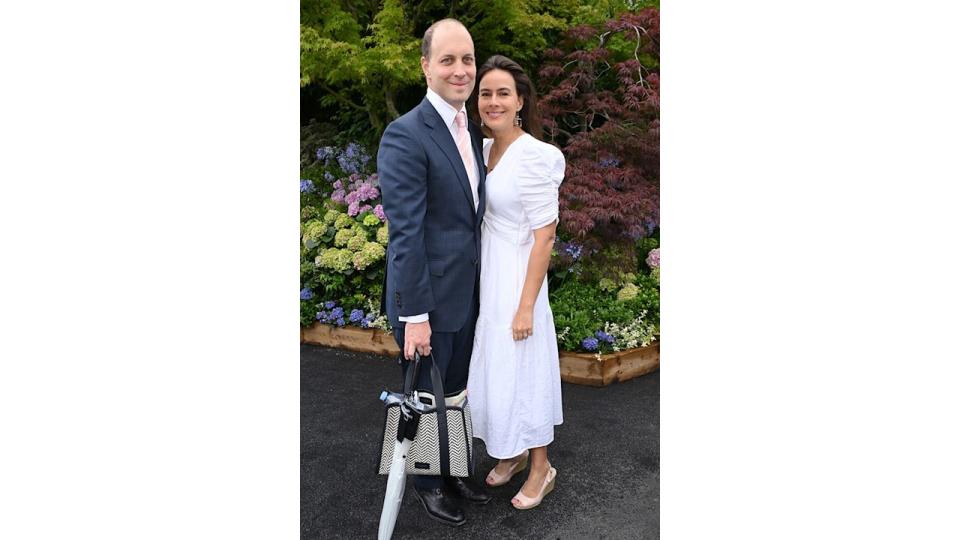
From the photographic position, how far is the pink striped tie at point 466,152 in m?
2.37

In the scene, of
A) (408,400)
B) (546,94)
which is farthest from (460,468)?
(546,94)

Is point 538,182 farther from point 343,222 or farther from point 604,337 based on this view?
point 343,222

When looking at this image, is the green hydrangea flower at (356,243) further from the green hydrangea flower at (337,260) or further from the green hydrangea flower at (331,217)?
the green hydrangea flower at (331,217)

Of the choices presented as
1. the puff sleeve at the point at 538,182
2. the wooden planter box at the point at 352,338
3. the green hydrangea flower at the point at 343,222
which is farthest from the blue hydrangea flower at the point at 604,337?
the green hydrangea flower at the point at 343,222

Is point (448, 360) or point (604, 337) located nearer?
point (448, 360)

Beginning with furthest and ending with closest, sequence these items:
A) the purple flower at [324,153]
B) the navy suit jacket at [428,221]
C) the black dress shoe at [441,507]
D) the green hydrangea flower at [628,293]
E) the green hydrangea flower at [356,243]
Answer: the purple flower at [324,153], the green hydrangea flower at [356,243], the green hydrangea flower at [628,293], the black dress shoe at [441,507], the navy suit jacket at [428,221]

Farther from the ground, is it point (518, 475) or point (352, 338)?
point (352, 338)

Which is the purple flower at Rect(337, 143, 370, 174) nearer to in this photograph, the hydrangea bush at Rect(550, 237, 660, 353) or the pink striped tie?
the hydrangea bush at Rect(550, 237, 660, 353)

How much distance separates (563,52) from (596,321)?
2.33 meters

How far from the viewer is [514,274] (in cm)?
245

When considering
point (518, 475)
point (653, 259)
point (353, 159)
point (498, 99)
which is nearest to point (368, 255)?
point (353, 159)

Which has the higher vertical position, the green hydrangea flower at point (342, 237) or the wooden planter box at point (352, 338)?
the green hydrangea flower at point (342, 237)

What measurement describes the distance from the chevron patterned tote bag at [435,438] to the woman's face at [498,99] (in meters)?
0.93

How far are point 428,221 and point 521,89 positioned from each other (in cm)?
65
